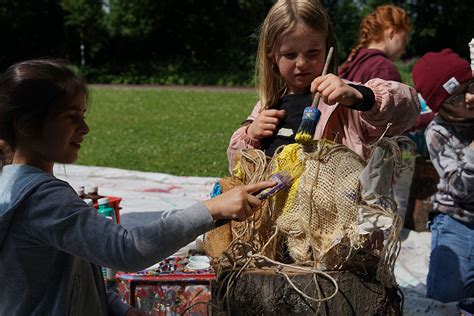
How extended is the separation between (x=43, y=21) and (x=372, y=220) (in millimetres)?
22289

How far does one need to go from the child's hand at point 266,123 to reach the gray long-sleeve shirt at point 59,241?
0.73 metres

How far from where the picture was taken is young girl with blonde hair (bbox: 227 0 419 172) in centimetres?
198

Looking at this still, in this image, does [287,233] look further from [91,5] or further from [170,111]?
[91,5]

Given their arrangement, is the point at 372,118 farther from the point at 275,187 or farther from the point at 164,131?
the point at 164,131

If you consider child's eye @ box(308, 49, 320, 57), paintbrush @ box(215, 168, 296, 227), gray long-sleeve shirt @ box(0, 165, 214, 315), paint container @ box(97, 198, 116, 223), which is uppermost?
child's eye @ box(308, 49, 320, 57)

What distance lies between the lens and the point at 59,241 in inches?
57.2

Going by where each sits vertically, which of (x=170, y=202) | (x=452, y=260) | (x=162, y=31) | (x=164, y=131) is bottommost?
(x=162, y=31)

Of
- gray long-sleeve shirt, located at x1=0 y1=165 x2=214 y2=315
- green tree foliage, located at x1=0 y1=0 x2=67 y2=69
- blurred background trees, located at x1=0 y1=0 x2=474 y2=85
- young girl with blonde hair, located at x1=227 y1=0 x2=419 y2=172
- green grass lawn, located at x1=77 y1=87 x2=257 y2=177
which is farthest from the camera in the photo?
green tree foliage, located at x1=0 y1=0 x2=67 y2=69

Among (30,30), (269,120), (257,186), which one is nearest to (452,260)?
(269,120)

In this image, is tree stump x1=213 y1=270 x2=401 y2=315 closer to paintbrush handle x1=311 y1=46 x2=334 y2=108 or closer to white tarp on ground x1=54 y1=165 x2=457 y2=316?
paintbrush handle x1=311 y1=46 x2=334 y2=108

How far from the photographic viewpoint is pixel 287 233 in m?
1.83

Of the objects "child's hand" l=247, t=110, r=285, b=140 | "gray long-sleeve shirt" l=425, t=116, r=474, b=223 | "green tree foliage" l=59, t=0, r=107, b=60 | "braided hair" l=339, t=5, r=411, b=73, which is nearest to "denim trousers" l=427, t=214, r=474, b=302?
"gray long-sleeve shirt" l=425, t=116, r=474, b=223

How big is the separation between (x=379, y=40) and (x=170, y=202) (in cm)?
167

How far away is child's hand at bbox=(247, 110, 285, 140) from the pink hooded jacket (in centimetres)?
5
